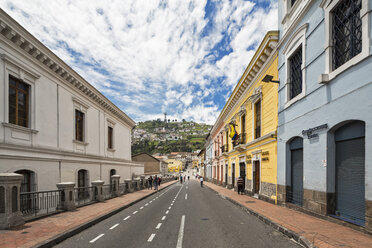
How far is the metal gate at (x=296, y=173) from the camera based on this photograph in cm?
933

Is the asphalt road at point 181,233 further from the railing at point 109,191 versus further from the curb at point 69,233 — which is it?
the railing at point 109,191

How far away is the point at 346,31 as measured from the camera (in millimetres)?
6832

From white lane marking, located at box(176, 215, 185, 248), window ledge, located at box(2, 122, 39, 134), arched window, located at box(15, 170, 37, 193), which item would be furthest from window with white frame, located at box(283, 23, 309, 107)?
arched window, located at box(15, 170, 37, 193)

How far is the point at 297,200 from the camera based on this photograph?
372 inches

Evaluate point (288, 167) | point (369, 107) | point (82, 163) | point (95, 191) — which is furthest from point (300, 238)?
point (82, 163)

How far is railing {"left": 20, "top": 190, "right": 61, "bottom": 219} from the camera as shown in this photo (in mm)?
7871

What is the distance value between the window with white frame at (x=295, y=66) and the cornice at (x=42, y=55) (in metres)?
12.6

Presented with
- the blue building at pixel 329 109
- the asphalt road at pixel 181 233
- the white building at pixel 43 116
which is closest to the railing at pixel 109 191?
the white building at pixel 43 116

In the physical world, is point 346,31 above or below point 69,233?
above

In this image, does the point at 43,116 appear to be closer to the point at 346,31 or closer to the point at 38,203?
the point at 38,203

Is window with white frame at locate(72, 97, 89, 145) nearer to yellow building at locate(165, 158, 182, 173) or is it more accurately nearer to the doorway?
the doorway

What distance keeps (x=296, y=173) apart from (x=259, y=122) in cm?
560

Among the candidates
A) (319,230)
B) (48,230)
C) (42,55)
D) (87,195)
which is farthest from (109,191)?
(319,230)

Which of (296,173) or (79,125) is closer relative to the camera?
(296,173)
